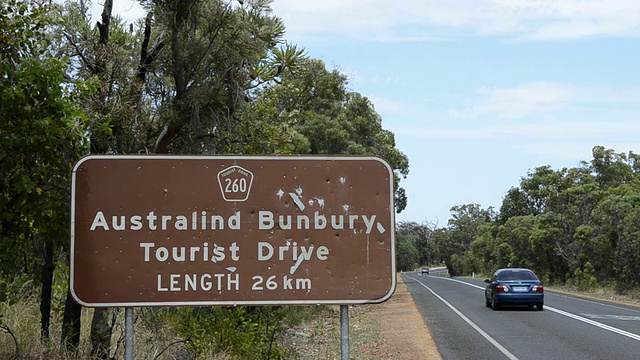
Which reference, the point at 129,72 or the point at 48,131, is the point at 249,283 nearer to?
the point at 48,131

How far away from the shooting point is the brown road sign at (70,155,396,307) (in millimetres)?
5246

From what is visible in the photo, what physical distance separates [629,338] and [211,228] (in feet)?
42.5

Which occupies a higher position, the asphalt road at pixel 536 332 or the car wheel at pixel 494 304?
the car wheel at pixel 494 304

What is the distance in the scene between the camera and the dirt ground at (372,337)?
13438 millimetres

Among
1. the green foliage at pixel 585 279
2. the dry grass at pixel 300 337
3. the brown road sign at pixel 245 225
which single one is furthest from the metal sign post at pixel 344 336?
the green foliage at pixel 585 279

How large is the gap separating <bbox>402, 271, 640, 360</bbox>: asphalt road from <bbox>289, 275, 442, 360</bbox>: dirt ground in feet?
→ 1.47

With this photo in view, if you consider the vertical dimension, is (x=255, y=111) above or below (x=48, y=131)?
above

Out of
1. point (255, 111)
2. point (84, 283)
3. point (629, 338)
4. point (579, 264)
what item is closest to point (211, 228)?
point (84, 283)

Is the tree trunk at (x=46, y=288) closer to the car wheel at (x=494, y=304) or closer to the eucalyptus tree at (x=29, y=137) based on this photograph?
the eucalyptus tree at (x=29, y=137)

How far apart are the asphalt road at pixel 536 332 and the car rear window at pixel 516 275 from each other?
3.66ft

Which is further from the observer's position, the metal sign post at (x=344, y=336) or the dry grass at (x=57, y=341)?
the dry grass at (x=57, y=341)

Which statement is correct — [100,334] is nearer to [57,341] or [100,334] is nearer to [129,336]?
[57,341]

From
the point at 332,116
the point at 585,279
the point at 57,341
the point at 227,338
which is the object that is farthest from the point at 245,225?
the point at 585,279

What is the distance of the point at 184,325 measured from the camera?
942 centimetres
